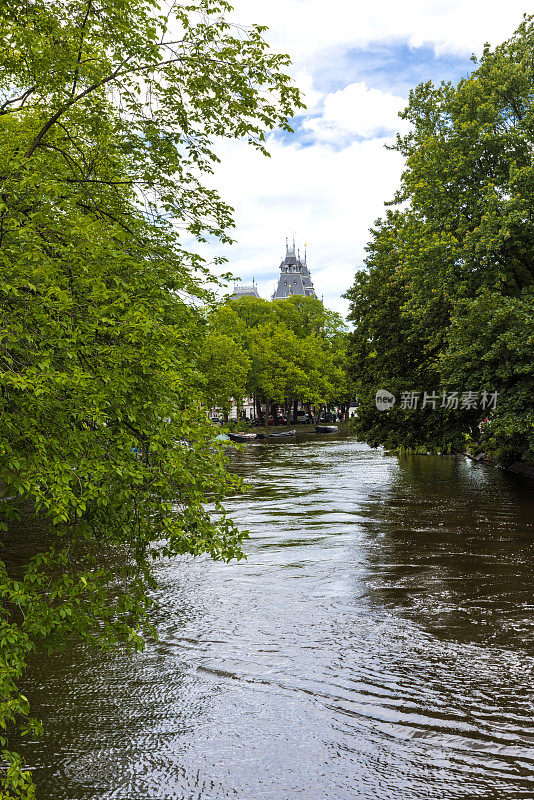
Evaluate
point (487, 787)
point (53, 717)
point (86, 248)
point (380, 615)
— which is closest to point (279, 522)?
point (380, 615)

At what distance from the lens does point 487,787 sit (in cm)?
721

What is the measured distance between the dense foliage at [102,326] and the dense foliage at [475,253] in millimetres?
13369

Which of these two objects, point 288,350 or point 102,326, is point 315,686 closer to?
point 102,326

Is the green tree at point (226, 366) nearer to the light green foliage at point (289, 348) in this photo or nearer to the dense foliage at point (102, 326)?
the light green foliage at point (289, 348)

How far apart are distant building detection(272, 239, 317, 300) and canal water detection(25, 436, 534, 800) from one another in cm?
15694

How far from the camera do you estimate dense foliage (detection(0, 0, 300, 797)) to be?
593cm

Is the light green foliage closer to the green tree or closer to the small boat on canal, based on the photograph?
the green tree

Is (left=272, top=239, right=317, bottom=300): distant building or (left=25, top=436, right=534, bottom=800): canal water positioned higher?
(left=272, top=239, right=317, bottom=300): distant building

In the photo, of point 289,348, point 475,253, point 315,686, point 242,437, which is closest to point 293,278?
point 289,348

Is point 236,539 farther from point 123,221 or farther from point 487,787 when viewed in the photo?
point 123,221

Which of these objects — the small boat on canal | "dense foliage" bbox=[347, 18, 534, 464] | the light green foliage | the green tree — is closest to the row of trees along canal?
the light green foliage

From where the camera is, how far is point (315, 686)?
385 inches

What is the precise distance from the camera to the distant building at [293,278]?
570 ft

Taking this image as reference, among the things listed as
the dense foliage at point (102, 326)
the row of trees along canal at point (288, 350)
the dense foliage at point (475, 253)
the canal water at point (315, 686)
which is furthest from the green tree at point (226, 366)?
the dense foliage at point (102, 326)
